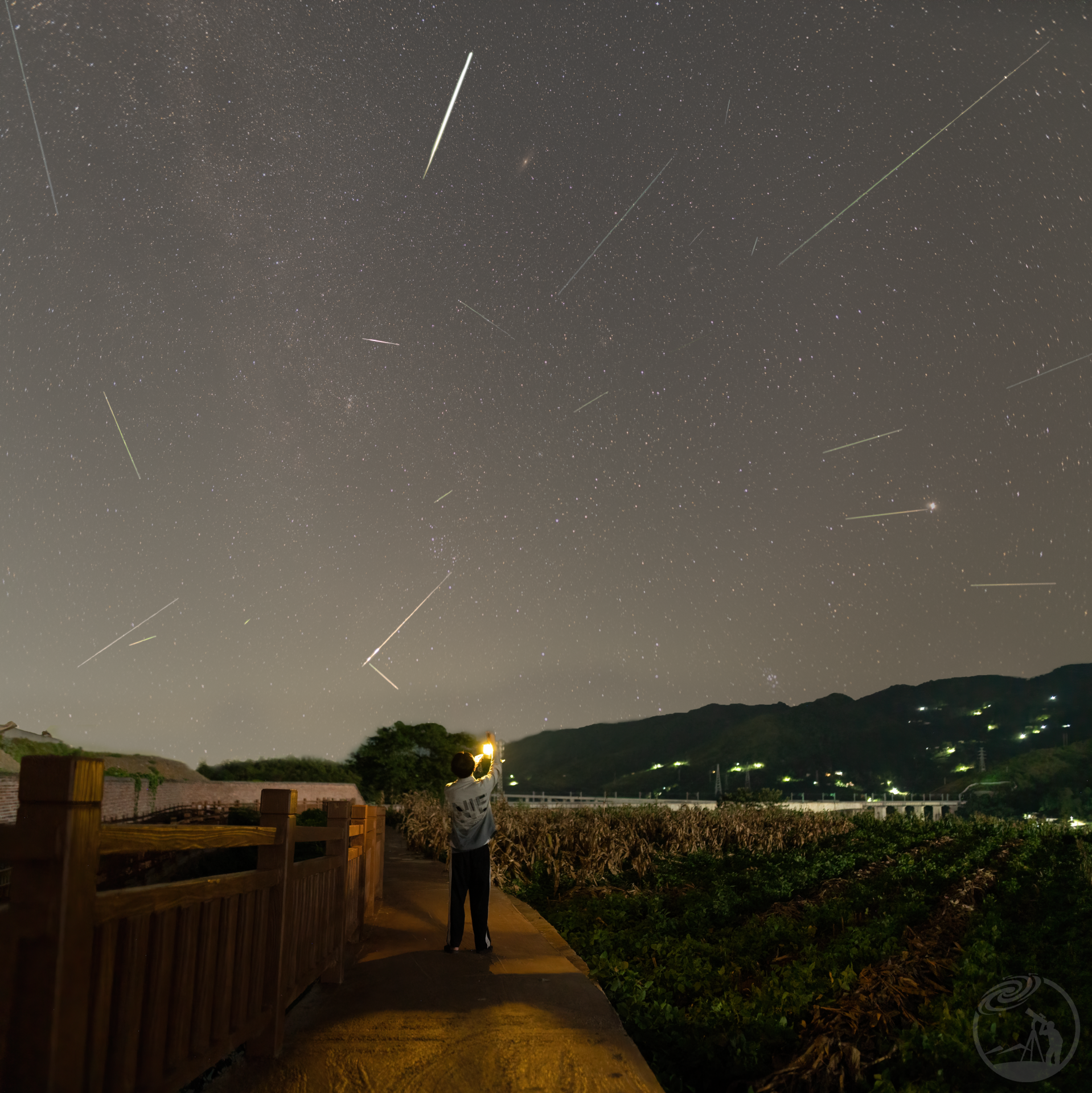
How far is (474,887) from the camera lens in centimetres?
698

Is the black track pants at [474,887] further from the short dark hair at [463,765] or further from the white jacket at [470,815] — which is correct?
the short dark hair at [463,765]

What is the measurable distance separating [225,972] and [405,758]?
224ft

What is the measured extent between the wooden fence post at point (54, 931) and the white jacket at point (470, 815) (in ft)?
15.1

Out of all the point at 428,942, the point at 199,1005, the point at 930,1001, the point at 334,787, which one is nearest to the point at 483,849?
the point at 428,942

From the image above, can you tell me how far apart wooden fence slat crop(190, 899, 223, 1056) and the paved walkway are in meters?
0.88

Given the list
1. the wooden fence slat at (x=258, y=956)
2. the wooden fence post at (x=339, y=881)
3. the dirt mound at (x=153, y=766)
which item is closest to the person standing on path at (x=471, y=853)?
the wooden fence post at (x=339, y=881)

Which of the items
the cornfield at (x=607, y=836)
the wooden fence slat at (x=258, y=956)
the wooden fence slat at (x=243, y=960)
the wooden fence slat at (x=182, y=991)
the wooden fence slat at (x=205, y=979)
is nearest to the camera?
the wooden fence slat at (x=182, y=991)

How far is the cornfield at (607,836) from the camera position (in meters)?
13.3

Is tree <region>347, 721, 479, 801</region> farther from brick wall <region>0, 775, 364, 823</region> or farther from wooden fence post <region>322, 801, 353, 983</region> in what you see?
wooden fence post <region>322, 801, 353, 983</region>

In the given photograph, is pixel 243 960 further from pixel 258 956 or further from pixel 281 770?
pixel 281 770

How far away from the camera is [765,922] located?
9.45 metres

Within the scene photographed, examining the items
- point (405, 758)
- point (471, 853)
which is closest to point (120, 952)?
point (471, 853)

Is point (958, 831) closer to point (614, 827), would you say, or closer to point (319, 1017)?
point (614, 827)

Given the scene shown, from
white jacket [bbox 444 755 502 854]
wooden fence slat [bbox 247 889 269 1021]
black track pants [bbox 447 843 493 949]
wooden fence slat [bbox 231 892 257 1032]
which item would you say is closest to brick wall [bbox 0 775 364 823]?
black track pants [bbox 447 843 493 949]
